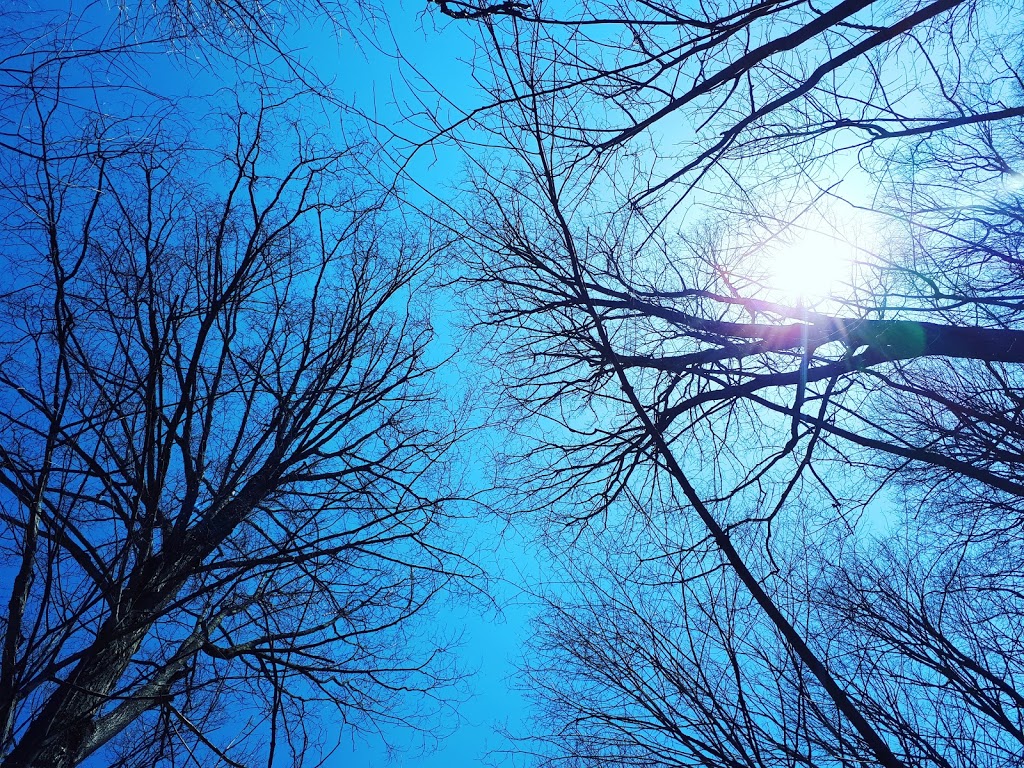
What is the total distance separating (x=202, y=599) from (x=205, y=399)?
1423 mm

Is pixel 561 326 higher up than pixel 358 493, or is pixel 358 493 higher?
pixel 561 326

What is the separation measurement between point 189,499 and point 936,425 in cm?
497

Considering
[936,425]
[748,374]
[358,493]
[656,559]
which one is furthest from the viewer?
[358,493]

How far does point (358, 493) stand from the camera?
4352 millimetres

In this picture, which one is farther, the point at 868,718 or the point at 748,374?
the point at 748,374

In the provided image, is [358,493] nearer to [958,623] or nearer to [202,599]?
[202,599]

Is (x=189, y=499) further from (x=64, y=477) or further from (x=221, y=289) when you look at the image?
(x=221, y=289)

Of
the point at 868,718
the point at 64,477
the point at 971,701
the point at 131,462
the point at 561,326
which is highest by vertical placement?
the point at 561,326

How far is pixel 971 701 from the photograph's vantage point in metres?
3.45

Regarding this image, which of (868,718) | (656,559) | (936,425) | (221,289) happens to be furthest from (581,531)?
(221,289)

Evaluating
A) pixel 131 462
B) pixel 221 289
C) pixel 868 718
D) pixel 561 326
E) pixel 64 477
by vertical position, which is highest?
pixel 561 326

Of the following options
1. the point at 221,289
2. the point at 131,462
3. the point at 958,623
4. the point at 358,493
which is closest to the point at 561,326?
the point at 358,493

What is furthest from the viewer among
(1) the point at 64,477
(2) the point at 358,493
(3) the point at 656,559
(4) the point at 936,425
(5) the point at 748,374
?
(2) the point at 358,493

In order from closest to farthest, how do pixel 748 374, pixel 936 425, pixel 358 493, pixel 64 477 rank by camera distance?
pixel 64 477 < pixel 936 425 < pixel 748 374 < pixel 358 493
